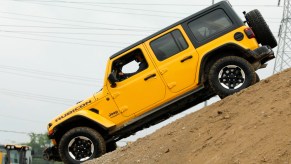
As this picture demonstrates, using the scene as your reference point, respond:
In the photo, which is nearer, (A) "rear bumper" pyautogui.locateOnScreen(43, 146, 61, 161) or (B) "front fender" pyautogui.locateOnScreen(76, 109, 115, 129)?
(B) "front fender" pyautogui.locateOnScreen(76, 109, 115, 129)

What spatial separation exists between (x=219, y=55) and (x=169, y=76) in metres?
1.07

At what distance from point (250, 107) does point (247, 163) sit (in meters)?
2.12

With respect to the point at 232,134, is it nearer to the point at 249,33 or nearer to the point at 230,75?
the point at 230,75

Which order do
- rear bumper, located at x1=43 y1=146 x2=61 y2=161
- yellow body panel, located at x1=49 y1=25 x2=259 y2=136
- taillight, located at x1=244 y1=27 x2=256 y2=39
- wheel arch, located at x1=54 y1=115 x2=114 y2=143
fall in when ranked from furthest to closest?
1. rear bumper, located at x1=43 y1=146 x2=61 y2=161
2. wheel arch, located at x1=54 y1=115 x2=114 y2=143
3. yellow body panel, located at x1=49 y1=25 x2=259 y2=136
4. taillight, located at x1=244 y1=27 x2=256 y2=39

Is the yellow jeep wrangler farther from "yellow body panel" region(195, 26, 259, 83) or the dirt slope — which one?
the dirt slope

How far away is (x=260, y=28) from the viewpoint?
10477mm

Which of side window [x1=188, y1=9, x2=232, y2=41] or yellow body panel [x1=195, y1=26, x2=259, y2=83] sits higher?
side window [x1=188, y1=9, x2=232, y2=41]

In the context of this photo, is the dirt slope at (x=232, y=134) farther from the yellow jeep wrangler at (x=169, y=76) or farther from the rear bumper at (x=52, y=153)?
the rear bumper at (x=52, y=153)

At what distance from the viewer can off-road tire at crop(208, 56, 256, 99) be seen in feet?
32.8

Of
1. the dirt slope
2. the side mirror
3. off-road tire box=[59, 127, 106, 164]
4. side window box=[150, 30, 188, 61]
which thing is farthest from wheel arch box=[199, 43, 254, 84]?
off-road tire box=[59, 127, 106, 164]

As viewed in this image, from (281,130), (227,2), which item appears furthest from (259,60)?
(281,130)

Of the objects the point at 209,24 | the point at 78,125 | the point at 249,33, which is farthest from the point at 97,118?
the point at 249,33

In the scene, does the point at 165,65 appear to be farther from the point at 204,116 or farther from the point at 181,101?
the point at 204,116

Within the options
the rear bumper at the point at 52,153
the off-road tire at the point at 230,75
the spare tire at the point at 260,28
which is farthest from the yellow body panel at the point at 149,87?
the rear bumper at the point at 52,153
